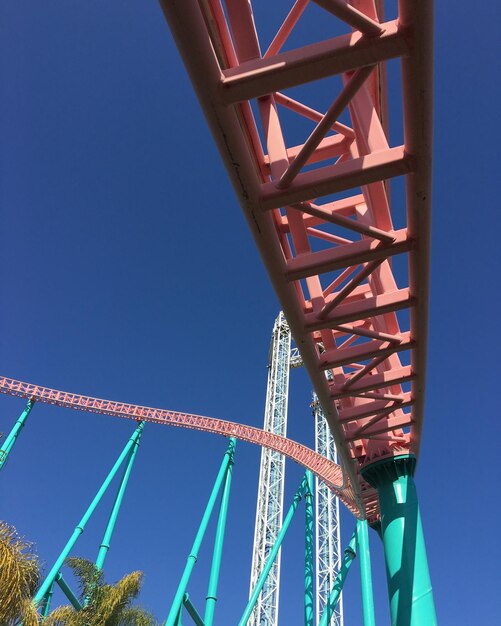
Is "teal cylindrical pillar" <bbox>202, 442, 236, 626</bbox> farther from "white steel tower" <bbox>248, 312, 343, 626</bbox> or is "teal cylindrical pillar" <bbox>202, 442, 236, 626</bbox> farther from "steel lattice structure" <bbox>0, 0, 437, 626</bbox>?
"white steel tower" <bbox>248, 312, 343, 626</bbox>

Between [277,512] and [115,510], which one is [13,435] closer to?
[115,510]

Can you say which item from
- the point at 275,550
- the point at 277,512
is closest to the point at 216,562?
the point at 275,550

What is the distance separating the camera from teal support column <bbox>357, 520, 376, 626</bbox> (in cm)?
1082

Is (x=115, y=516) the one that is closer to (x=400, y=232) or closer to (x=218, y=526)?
(x=218, y=526)

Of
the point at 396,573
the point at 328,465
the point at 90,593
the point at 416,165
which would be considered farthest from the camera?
the point at 328,465

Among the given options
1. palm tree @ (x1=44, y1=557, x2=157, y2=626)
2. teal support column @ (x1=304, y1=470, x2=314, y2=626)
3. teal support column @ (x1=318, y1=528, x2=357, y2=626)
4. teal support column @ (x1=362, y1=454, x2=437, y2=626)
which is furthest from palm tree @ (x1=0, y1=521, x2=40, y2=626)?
teal support column @ (x1=304, y1=470, x2=314, y2=626)

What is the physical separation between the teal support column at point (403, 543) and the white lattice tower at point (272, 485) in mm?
18912

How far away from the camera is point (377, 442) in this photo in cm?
802

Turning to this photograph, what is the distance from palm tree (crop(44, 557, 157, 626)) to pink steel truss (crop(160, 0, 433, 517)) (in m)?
4.31

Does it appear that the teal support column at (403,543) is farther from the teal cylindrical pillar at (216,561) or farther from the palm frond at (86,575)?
the teal cylindrical pillar at (216,561)

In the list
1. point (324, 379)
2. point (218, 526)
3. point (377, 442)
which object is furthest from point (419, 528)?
point (218, 526)

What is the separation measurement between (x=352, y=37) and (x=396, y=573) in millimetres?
6899

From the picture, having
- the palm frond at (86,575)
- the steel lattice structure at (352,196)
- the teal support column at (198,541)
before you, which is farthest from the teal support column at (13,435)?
the steel lattice structure at (352,196)

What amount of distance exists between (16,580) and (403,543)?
5187 mm
